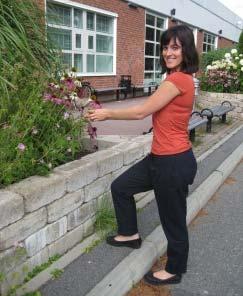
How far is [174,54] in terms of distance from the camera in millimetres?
3098

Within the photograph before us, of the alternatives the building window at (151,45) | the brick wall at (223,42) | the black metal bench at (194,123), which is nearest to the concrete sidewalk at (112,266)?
the black metal bench at (194,123)

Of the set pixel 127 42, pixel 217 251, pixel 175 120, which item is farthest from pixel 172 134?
pixel 127 42

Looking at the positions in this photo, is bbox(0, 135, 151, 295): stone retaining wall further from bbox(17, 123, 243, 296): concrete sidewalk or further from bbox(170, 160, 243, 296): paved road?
bbox(170, 160, 243, 296): paved road

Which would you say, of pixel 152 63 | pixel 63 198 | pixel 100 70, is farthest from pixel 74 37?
pixel 63 198

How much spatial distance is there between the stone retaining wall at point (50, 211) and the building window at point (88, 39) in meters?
9.42

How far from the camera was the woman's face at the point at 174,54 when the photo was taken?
309 cm

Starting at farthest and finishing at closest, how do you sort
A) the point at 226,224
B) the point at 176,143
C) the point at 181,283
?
the point at 226,224 → the point at 181,283 → the point at 176,143

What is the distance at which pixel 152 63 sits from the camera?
2055cm

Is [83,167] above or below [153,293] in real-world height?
above

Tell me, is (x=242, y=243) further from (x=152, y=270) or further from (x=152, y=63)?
(x=152, y=63)

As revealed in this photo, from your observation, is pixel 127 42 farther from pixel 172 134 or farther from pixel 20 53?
pixel 172 134

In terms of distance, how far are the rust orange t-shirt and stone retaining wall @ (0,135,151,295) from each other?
804mm

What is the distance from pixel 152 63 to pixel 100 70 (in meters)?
5.00

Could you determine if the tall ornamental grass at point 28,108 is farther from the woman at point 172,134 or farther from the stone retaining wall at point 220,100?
the stone retaining wall at point 220,100
